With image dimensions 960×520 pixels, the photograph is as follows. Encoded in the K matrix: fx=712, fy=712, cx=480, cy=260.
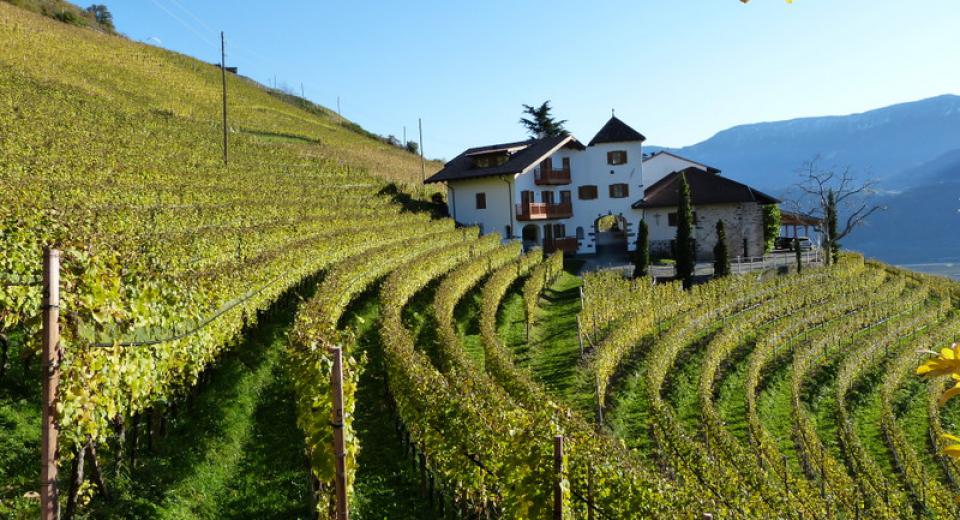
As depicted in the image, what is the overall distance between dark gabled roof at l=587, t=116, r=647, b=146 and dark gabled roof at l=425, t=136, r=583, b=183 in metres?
1.48

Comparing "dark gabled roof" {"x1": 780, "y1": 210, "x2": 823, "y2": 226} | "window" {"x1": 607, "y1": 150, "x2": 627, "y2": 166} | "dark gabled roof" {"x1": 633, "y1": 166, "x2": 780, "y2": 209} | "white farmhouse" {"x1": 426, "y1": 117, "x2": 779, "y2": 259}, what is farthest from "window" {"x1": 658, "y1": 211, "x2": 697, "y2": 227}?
"dark gabled roof" {"x1": 780, "y1": 210, "x2": 823, "y2": 226}

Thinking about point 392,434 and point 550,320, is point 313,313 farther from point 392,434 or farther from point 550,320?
point 550,320

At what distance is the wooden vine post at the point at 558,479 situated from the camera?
7.42 meters

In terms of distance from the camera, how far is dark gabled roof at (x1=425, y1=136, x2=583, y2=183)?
43156 millimetres

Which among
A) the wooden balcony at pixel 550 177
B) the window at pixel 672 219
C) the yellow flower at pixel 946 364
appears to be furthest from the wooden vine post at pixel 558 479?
the window at pixel 672 219

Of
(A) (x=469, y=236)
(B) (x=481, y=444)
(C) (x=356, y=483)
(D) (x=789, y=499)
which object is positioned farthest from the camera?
(A) (x=469, y=236)

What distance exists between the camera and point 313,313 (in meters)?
13.3

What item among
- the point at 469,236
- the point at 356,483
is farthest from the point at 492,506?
the point at 469,236

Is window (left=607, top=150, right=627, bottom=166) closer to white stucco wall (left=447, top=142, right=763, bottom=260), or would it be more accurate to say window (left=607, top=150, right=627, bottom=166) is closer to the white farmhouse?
the white farmhouse

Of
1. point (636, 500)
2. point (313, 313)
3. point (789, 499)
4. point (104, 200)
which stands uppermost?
point (104, 200)

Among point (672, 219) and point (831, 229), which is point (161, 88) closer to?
point (672, 219)

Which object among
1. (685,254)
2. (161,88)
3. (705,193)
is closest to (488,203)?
(685,254)

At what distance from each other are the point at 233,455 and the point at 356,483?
6.69ft

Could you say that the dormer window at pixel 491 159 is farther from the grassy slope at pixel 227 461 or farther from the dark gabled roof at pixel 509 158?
the grassy slope at pixel 227 461
